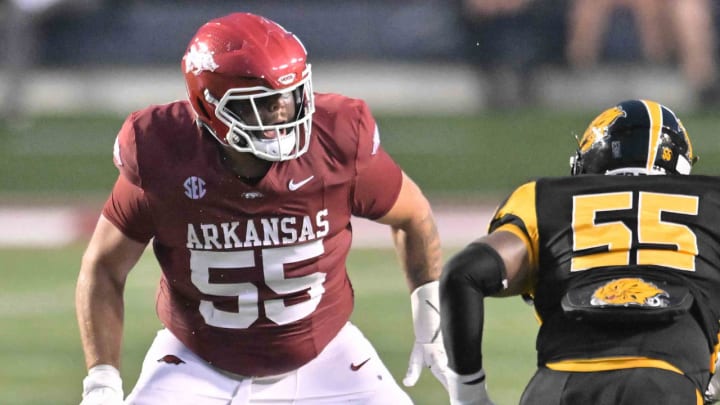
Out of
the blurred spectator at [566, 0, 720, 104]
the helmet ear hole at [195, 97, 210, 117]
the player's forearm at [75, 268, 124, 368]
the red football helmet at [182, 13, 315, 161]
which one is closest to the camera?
the red football helmet at [182, 13, 315, 161]

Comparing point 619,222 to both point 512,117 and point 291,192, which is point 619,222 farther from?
point 512,117

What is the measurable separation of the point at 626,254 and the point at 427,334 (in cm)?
108

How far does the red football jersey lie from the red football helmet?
0.09 meters

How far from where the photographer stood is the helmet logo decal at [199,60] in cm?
412

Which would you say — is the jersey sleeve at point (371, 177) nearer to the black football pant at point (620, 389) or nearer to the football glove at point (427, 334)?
the football glove at point (427, 334)

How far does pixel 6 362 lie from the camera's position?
24.0 feet

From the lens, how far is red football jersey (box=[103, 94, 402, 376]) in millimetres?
4090

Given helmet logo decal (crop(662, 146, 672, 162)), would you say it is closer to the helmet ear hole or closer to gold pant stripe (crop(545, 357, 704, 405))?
gold pant stripe (crop(545, 357, 704, 405))

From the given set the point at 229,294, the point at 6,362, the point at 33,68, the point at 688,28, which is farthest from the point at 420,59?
the point at 229,294

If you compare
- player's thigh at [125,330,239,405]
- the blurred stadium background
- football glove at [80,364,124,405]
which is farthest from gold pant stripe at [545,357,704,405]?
the blurred stadium background

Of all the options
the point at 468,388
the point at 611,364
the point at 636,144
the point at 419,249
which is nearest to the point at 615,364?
the point at 611,364

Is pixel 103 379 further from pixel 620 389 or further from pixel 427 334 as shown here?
pixel 620 389

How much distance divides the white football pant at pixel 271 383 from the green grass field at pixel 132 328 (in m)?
2.17

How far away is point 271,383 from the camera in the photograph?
4.19 meters
